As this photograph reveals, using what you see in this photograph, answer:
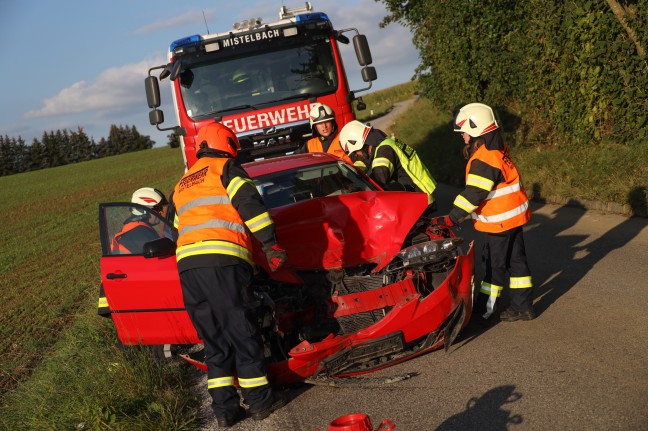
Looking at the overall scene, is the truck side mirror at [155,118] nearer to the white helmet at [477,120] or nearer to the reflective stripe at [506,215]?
the white helmet at [477,120]

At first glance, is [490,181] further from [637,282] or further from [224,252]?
[224,252]

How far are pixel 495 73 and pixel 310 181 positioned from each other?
461 inches

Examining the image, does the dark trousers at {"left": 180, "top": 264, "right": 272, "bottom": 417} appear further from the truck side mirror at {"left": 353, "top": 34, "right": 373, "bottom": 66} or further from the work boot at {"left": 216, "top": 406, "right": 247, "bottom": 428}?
the truck side mirror at {"left": 353, "top": 34, "right": 373, "bottom": 66}

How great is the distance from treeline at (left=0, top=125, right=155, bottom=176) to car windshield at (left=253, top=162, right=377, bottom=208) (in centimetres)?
9145

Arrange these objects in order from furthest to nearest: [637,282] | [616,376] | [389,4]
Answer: [389,4]
[637,282]
[616,376]

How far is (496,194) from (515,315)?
1.00 metres

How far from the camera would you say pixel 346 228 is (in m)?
6.93

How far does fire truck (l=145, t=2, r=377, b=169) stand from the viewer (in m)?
12.3

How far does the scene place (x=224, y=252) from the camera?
5.79 meters

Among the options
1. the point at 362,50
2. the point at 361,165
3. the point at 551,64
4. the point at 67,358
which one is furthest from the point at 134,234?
the point at 551,64

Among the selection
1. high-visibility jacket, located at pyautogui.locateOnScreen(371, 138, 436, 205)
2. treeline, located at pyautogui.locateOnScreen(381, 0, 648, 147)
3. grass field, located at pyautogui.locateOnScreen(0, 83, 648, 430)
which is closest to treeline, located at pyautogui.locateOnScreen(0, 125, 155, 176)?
grass field, located at pyautogui.locateOnScreen(0, 83, 648, 430)

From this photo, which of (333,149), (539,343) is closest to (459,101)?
(333,149)

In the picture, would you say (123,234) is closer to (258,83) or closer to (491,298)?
(491,298)

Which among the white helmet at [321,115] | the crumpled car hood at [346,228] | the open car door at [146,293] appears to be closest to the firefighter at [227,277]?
the open car door at [146,293]
